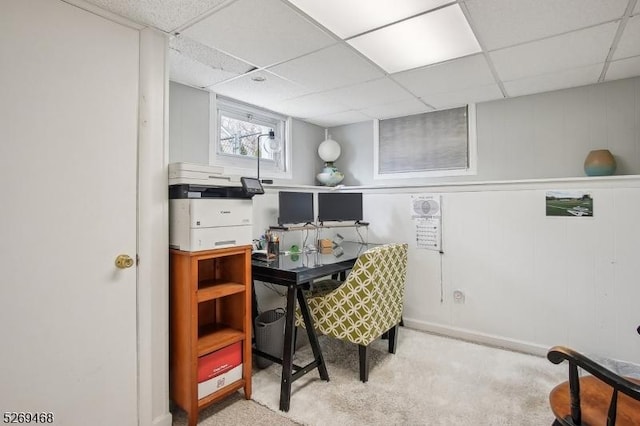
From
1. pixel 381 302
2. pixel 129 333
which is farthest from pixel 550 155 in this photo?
pixel 129 333

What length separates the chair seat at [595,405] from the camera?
46.4 inches

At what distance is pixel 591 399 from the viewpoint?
1.30 m

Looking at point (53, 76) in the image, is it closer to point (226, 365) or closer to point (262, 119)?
point (226, 365)

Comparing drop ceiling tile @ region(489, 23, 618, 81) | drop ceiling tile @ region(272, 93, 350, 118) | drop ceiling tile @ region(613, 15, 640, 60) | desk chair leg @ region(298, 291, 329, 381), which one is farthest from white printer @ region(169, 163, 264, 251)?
drop ceiling tile @ region(613, 15, 640, 60)

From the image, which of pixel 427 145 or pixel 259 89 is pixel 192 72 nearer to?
pixel 259 89

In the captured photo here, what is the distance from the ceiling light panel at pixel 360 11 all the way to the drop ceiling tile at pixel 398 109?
1.38 metres

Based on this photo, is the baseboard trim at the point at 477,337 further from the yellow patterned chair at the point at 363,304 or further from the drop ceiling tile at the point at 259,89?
the drop ceiling tile at the point at 259,89

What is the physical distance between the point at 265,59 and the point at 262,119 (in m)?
1.16

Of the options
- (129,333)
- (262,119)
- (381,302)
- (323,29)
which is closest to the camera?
(129,333)

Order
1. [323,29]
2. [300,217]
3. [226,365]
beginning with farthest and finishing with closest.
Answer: [300,217]
[226,365]
[323,29]

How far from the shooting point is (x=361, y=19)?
5.67 feet

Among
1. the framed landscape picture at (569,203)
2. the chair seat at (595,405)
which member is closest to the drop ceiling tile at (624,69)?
the framed landscape picture at (569,203)

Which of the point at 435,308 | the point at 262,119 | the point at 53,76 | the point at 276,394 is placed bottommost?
the point at 276,394

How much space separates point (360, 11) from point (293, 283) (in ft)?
5.22
